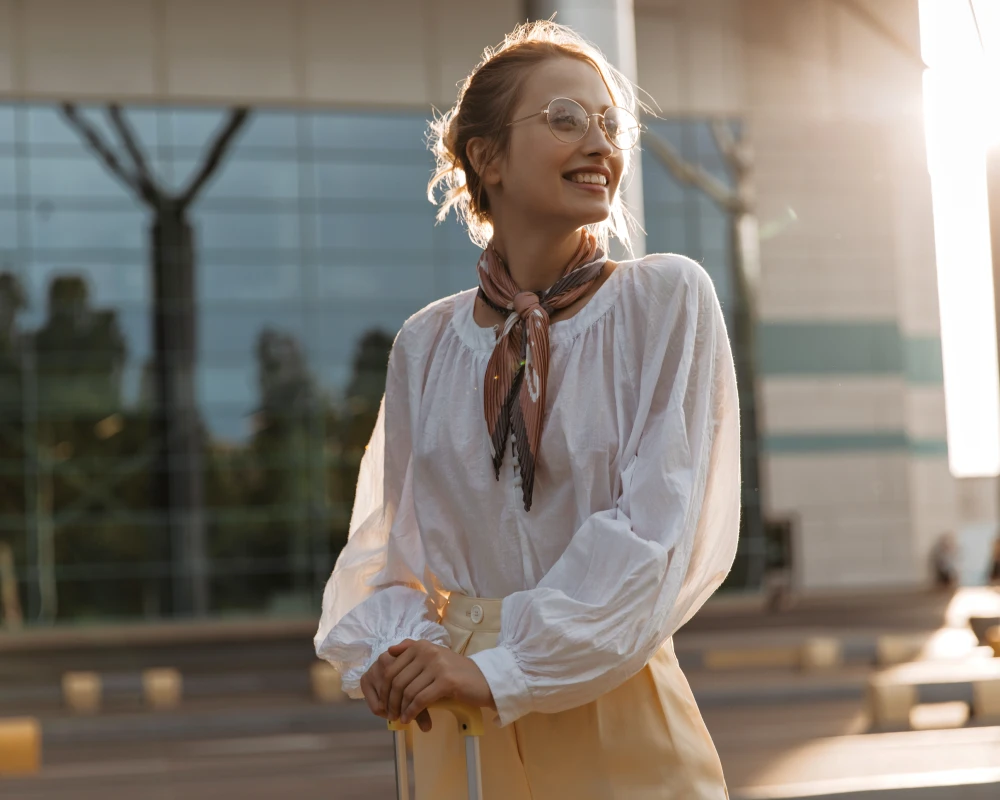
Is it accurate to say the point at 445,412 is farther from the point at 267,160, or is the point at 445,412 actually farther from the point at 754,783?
the point at 267,160

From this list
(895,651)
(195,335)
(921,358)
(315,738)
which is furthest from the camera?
(921,358)

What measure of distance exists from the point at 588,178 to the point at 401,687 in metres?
0.79

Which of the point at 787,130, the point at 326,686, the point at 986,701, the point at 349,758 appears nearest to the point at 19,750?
the point at 349,758

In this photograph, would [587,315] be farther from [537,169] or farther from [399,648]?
[399,648]

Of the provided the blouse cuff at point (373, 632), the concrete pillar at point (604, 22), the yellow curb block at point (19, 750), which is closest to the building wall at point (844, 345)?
the concrete pillar at point (604, 22)

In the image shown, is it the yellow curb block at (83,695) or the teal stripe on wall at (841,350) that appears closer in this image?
the yellow curb block at (83,695)

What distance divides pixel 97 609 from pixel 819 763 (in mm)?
18126

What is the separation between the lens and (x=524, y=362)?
1.93 meters

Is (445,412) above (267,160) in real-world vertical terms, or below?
below

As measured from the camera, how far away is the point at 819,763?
7715 mm

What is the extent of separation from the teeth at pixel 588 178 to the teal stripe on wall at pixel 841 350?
83.6ft

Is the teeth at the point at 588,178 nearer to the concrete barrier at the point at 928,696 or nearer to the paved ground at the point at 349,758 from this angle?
the paved ground at the point at 349,758

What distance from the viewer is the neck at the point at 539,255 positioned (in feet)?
6.65

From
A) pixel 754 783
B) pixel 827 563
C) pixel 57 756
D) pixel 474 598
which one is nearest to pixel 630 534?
pixel 474 598
